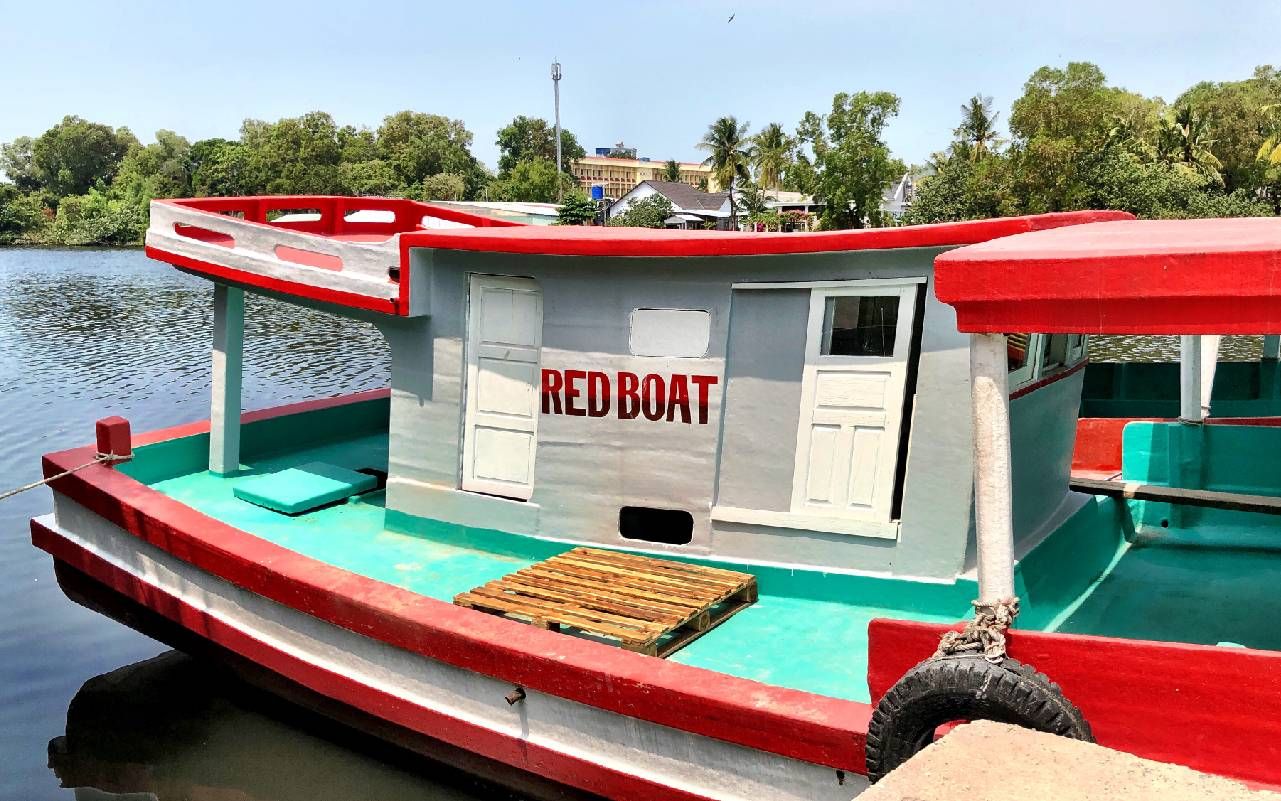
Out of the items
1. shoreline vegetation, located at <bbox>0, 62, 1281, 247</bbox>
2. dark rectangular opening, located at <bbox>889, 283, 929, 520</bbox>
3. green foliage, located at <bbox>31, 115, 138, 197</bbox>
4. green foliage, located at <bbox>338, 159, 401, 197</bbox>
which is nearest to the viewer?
dark rectangular opening, located at <bbox>889, 283, 929, 520</bbox>

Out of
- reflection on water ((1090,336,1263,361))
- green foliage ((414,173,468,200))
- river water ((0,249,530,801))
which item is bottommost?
river water ((0,249,530,801))

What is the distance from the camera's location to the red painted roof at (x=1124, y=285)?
383cm

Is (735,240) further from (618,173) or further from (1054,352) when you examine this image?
(618,173)

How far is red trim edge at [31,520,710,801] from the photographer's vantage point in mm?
5844

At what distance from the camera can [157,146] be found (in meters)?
107

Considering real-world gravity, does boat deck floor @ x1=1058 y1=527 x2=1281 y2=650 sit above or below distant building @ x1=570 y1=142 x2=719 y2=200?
below

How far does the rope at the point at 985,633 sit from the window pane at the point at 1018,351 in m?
2.29

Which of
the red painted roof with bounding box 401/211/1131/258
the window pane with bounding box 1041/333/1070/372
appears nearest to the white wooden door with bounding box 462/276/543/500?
the red painted roof with bounding box 401/211/1131/258

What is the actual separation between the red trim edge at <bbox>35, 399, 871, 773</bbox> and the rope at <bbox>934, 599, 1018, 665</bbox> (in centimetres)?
69

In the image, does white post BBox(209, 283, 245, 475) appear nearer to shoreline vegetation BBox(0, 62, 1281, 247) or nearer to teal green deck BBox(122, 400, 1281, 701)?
teal green deck BBox(122, 400, 1281, 701)

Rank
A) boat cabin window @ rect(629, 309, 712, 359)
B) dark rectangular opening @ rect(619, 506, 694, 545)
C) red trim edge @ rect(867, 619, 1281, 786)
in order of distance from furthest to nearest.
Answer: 1. dark rectangular opening @ rect(619, 506, 694, 545)
2. boat cabin window @ rect(629, 309, 712, 359)
3. red trim edge @ rect(867, 619, 1281, 786)

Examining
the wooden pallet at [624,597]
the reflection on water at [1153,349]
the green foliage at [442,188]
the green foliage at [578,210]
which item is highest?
the green foliage at [442,188]

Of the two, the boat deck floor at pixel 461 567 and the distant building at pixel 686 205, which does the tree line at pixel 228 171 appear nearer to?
the distant building at pixel 686 205

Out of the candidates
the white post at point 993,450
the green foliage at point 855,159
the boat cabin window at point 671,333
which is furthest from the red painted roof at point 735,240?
the green foliage at point 855,159
